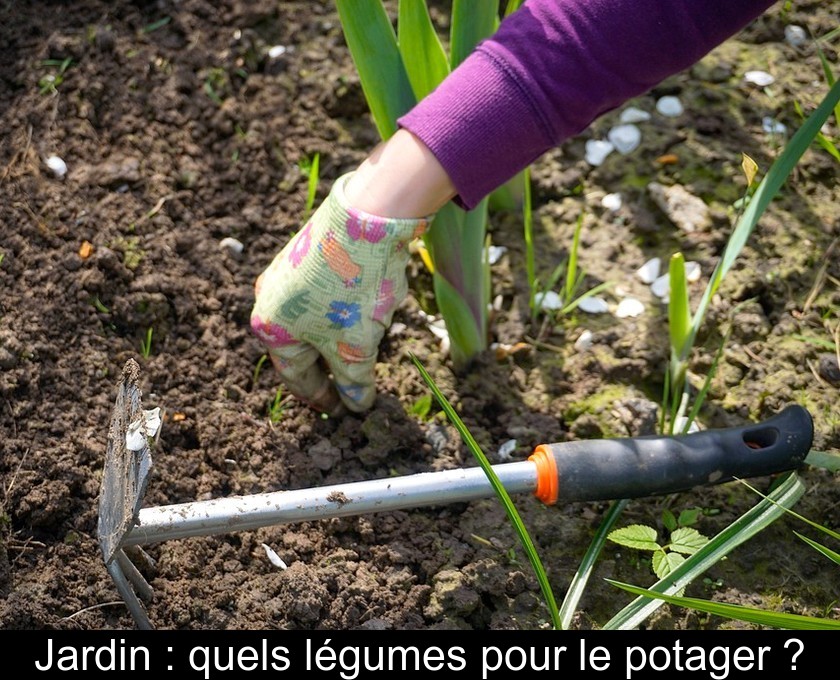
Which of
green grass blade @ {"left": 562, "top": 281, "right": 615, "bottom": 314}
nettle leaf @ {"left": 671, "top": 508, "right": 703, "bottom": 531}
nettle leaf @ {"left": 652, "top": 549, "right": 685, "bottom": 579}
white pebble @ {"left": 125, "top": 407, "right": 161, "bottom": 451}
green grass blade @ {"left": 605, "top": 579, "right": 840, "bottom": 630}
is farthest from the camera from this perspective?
Answer: green grass blade @ {"left": 562, "top": 281, "right": 615, "bottom": 314}

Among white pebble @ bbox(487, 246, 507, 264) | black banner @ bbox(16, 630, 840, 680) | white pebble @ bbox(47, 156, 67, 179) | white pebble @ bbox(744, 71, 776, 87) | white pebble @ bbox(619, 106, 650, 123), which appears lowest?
black banner @ bbox(16, 630, 840, 680)

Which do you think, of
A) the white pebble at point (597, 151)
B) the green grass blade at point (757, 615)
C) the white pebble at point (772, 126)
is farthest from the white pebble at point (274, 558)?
the white pebble at point (772, 126)

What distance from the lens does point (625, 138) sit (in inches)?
74.2

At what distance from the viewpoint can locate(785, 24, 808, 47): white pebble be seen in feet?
6.55

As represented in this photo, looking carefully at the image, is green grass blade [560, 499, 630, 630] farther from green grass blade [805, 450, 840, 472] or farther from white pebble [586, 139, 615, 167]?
white pebble [586, 139, 615, 167]

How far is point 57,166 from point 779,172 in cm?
124

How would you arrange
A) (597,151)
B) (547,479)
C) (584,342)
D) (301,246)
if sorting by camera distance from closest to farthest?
1. (547,479)
2. (301,246)
3. (584,342)
4. (597,151)

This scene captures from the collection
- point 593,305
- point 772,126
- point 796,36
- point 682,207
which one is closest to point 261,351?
point 593,305

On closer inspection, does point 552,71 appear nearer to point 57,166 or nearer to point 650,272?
point 650,272

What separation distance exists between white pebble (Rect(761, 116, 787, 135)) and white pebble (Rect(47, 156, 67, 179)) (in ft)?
4.54

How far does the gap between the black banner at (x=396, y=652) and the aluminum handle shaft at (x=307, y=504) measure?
0.16 m

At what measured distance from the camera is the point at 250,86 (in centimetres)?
191

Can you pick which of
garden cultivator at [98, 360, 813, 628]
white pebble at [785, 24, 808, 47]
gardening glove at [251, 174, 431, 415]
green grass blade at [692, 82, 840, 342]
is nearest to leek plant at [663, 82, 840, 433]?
green grass blade at [692, 82, 840, 342]

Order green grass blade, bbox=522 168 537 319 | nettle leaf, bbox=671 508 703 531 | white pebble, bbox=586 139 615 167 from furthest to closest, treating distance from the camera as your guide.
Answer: white pebble, bbox=586 139 615 167, green grass blade, bbox=522 168 537 319, nettle leaf, bbox=671 508 703 531
